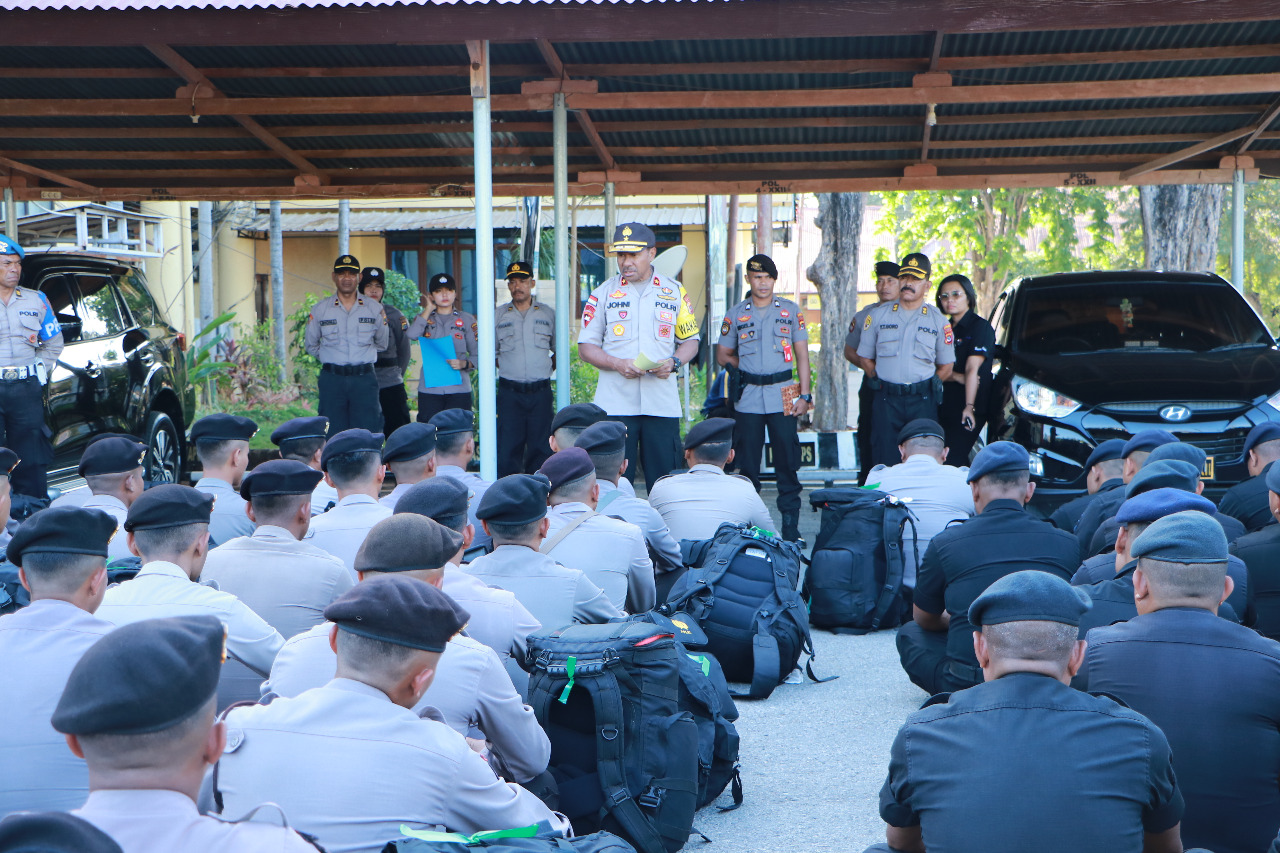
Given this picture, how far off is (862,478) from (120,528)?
604cm

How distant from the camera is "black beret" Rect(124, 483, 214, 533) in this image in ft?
11.3

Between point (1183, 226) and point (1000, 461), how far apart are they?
10275 mm

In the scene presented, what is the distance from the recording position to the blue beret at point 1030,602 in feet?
7.59

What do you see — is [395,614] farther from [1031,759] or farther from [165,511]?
[165,511]

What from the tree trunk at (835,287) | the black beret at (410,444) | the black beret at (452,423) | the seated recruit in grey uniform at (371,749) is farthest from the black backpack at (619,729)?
the tree trunk at (835,287)

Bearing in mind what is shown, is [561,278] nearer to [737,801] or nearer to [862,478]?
[862,478]

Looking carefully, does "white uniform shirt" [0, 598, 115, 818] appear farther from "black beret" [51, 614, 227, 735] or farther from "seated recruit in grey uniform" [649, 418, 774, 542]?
"seated recruit in grey uniform" [649, 418, 774, 542]

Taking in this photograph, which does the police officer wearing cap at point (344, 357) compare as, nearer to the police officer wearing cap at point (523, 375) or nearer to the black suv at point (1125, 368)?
the police officer wearing cap at point (523, 375)

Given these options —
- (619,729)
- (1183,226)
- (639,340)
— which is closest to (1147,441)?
(619,729)

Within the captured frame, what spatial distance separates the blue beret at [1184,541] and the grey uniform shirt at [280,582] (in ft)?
7.79

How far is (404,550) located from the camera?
9.78 feet

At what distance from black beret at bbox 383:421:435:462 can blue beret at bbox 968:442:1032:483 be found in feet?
7.60

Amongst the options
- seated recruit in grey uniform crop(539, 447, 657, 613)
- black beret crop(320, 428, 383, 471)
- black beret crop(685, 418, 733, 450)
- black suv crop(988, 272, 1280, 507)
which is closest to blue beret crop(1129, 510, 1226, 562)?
seated recruit in grey uniform crop(539, 447, 657, 613)

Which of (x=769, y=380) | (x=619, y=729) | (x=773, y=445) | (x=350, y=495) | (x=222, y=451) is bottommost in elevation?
(x=619, y=729)
